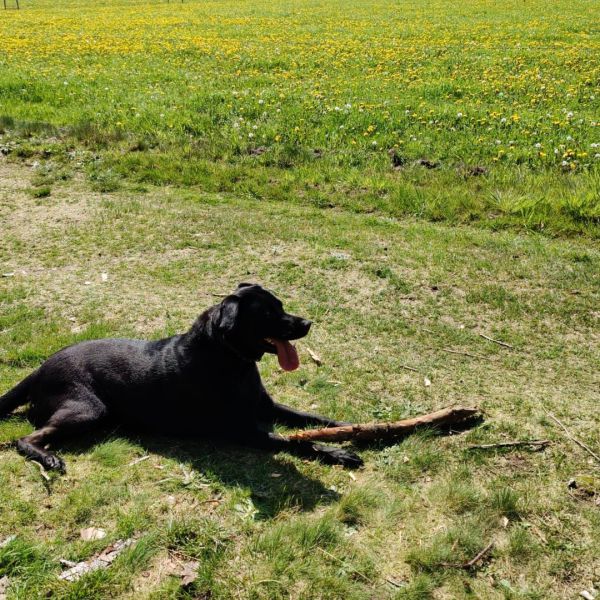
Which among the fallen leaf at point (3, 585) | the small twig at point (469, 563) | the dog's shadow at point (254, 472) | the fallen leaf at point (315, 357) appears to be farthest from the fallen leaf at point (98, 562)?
the fallen leaf at point (315, 357)

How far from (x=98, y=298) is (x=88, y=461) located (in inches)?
104

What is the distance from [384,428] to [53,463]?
2.16 m

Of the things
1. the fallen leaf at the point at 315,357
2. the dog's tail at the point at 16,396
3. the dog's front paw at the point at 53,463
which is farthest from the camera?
the fallen leaf at the point at 315,357

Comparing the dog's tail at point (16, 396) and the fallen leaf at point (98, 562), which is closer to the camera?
the fallen leaf at point (98, 562)

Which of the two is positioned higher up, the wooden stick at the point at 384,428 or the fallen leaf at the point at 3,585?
the wooden stick at the point at 384,428

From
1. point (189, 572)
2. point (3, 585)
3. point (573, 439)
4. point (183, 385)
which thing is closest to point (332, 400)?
point (183, 385)

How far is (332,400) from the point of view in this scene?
5.04 m

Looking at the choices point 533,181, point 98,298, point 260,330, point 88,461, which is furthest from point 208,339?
point 533,181

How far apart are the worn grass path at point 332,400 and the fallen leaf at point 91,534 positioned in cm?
4

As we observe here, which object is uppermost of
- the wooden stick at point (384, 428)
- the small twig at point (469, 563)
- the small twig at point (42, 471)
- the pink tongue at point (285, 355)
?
the pink tongue at point (285, 355)

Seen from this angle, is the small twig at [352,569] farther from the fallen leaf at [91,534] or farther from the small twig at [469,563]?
the fallen leaf at [91,534]

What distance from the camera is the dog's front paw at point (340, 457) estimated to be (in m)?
4.25

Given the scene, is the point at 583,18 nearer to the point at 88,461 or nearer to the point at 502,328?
the point at 502,328

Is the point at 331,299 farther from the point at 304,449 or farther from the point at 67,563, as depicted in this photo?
the point at 67,563
